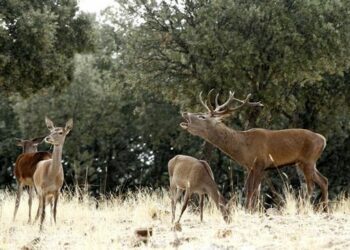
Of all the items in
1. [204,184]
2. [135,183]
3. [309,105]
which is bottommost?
[135,183]

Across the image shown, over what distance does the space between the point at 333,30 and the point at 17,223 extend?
1172cm

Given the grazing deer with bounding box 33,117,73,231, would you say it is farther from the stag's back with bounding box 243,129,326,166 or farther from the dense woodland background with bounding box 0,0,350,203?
the dense woodland background with bounding box 0,0,350,203

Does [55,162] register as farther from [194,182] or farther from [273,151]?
[273,151]

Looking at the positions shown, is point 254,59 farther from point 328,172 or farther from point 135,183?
point 135,183

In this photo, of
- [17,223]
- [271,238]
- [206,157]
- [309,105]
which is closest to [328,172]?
[309,105]

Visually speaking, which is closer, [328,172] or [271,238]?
[271,238]

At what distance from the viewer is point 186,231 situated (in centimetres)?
903

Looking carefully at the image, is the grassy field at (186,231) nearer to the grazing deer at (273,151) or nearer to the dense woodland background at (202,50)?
the grazing deer at (273,151)

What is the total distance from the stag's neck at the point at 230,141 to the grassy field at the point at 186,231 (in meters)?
1.10

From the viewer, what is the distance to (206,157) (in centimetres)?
2175

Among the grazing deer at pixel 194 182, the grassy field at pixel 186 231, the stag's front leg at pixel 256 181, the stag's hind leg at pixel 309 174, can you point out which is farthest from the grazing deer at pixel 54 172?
the stag's hind leg at pixel 309 174

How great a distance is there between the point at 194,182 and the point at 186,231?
1.50m

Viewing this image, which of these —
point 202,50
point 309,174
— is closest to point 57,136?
point 309,174

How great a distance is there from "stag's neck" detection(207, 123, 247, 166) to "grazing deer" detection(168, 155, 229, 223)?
3.54 feet
